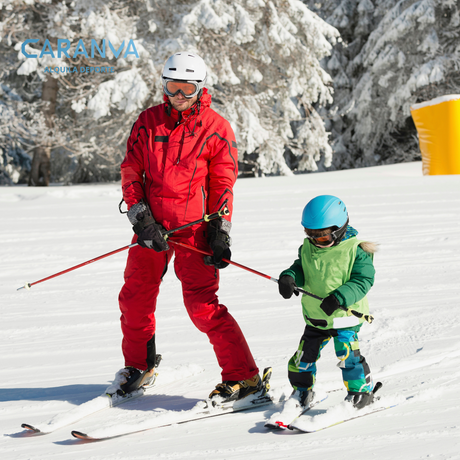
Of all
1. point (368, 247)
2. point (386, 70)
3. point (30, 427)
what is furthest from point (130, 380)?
Result: point (386, 70)

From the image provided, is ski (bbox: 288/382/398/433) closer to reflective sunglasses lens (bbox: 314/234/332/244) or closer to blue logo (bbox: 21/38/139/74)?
reflective sunglasses lens (bbox: 314/234/332/244)

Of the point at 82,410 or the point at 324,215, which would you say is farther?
the point at 82,410

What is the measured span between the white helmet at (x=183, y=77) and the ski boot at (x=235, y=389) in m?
1.48

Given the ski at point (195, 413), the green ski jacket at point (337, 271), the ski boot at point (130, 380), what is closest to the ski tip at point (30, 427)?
the ski at point (195, 413)

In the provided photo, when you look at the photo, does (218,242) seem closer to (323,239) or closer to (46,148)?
(323,239)

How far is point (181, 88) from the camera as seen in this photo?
9.61 ft

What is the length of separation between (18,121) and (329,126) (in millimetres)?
10217

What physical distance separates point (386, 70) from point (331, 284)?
15199 millimetres

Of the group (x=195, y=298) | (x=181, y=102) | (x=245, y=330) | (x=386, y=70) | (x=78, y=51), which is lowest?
(x=245, y=330)

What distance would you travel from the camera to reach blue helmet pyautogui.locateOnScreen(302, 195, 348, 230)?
2615mm

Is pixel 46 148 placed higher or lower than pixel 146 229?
lower

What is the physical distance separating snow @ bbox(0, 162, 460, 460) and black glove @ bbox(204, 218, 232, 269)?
2.56 ft

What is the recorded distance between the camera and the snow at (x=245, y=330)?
8.30 feet

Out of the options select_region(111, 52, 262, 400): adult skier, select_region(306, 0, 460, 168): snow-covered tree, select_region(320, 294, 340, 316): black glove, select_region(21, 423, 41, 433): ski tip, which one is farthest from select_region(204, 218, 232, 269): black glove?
select_region(306, 0, 460, 168): snow-covered tree
